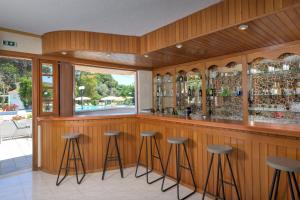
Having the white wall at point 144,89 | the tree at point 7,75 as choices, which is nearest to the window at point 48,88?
the white wall at point 144,89

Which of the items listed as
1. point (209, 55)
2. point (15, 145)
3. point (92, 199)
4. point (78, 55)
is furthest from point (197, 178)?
point (15, 145)

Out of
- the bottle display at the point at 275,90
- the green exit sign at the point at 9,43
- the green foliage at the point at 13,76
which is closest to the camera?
the bottle display at the point at 275,90

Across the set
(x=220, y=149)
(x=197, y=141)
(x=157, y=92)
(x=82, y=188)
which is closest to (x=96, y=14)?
(x=197, y=141)

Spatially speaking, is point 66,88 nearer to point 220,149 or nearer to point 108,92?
point 220,149

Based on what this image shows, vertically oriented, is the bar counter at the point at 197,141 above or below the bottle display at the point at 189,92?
below

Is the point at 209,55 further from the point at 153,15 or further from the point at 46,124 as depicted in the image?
the point at 46,124

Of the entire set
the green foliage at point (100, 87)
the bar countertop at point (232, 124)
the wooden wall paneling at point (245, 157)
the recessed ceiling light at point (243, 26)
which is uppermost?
the recessed ceiling light at point (243, 26)

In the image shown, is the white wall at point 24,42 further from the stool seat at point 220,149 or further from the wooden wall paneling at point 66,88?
the stool seat at point 220,149

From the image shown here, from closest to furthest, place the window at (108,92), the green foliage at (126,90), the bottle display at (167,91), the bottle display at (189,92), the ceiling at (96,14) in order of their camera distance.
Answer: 1. the ceiling at (96,14)
2. the bottle display at (189,92)
3. the bottle display at (167,91)
4. the green foliage at (126,90)
5. the window at (108,92)

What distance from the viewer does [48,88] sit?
3949mm

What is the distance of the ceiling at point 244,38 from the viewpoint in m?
2.14

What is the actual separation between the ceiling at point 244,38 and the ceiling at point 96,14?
423 millimetres

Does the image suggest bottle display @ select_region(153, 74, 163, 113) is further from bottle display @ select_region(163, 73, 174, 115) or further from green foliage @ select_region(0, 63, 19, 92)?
green foliage @ select_region(0, 63, 19, 92)

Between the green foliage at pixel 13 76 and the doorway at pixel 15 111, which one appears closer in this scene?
the doorway at pixel 15 111
